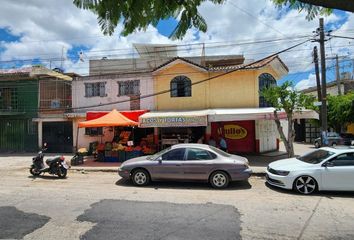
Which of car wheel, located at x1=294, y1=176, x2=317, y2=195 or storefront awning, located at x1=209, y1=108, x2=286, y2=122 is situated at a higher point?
storefront awning, located at x1=209, y1=108, x2=286, y2=122

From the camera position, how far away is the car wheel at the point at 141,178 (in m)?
12.3

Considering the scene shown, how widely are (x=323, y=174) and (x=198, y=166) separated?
3.83m

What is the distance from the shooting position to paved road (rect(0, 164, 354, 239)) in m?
6.95

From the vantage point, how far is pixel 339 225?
7.58m

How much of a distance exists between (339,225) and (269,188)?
445 cm

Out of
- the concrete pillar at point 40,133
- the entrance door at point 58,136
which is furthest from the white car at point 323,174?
the concrete pillar at point 40,133

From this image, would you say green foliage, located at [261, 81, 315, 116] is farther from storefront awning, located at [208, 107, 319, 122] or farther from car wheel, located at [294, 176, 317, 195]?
car wheel, located at [294, 176, 317, 195]

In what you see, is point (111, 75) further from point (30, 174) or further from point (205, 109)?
point (30, 174)

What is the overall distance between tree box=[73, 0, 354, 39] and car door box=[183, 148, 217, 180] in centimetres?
892

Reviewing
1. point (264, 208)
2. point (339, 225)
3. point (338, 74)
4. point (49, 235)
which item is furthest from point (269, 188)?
point (338, 74)

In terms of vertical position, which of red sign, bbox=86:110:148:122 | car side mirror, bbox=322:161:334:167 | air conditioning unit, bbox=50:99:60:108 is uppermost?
air conditioning unit, bbox=50:99:60:108

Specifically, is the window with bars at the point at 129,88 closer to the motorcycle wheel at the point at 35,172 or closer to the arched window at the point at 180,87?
the arched window at the point at 180,87

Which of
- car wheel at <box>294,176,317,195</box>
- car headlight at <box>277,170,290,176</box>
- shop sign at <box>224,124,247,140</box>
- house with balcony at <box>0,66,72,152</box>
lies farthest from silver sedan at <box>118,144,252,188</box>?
house with balcony at <box>0,66,72,152</box>

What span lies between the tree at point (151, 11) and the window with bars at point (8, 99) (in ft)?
80.0
